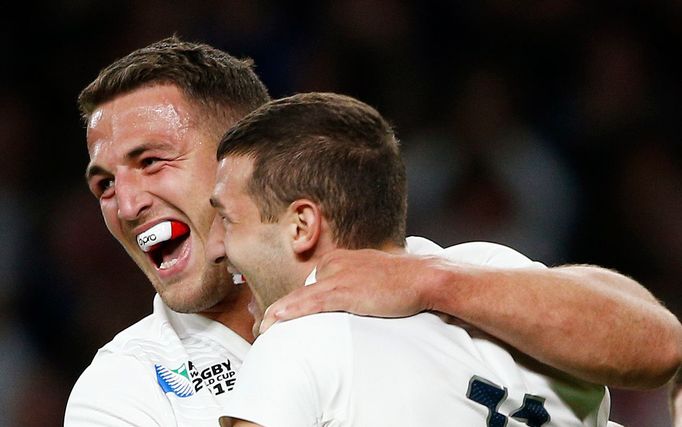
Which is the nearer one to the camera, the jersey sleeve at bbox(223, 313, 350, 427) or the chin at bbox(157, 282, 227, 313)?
the jersey sleeve at bbox(223, 313, 350, 427)

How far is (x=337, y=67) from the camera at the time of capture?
6.49 m

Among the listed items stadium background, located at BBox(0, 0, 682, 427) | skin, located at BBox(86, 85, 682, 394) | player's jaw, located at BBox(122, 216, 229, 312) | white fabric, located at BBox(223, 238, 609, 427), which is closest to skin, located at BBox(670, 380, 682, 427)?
skin, located at BBox(86, 85, 682, 394)

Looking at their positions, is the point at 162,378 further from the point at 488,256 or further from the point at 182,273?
the point at 488,256

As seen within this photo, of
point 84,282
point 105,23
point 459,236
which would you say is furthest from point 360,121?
point 105,23

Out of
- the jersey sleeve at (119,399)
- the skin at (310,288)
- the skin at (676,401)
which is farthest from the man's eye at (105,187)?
the skin at (676,401)

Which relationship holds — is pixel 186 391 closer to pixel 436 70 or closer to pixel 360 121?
pixel 360 121

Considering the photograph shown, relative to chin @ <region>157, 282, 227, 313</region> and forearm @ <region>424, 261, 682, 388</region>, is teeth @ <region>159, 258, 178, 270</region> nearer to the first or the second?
chin @ <region>157, 282, 227, 313</region>

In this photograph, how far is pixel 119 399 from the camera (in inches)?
105

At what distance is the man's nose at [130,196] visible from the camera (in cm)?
293

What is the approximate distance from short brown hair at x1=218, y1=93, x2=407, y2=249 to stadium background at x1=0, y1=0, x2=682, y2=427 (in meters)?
3.64

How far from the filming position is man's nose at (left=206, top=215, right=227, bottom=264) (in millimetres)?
2439

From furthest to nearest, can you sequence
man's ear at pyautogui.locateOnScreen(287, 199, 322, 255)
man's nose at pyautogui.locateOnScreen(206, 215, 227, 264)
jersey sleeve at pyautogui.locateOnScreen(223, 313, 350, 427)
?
man's nose at pyautogui.locateOnScreen(206, 215, 227, 264) → man's ear at pyautogui.locateOnScreen(287, 199, 322, 255) → jersey sleeve at pyautogui.locateOnScreen(223, 313, 350, 427)

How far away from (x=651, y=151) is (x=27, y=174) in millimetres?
3448

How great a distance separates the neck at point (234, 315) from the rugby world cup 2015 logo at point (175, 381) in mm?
225
